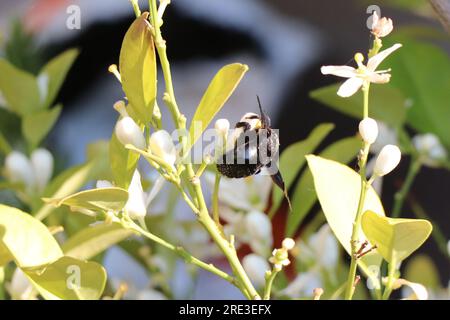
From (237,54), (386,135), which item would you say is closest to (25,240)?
(386,135)

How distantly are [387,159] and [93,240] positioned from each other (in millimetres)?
225

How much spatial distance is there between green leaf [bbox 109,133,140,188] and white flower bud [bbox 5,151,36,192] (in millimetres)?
211

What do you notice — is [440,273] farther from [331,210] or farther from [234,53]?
[331,210]

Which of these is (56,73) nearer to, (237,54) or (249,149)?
(249,149)

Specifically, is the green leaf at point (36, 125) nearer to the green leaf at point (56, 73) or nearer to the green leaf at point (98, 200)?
the green leaf at point (56, 73)

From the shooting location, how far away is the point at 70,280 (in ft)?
1.45

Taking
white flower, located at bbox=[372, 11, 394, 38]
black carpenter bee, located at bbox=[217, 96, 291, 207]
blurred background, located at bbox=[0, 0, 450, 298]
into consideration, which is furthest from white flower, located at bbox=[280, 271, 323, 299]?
blurred background, located at bbox=[0, 0, 450, 298]

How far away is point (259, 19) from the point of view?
1.08 meters

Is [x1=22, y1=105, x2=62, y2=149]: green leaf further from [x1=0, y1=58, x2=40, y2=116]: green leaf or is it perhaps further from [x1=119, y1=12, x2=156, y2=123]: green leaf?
[x1=119, y1=12, x2=156, y2=123]: green leaf

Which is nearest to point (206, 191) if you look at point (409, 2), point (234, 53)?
point (234, 53)

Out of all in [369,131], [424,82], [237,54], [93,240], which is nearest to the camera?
[369,131]

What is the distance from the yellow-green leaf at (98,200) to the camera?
0.38 m

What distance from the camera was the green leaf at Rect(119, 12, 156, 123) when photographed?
1.29 feet
